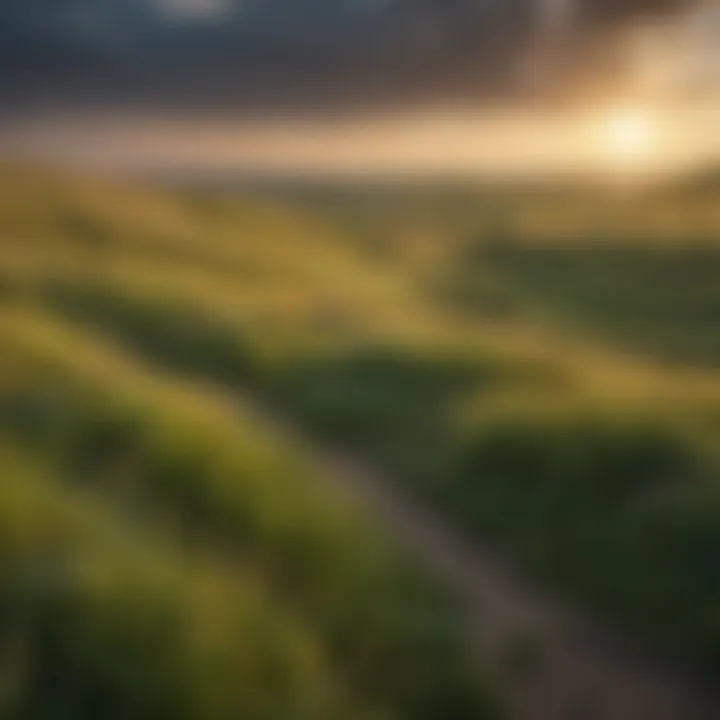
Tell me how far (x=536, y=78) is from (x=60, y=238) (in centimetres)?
150

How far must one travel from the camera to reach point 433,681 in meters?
2.01

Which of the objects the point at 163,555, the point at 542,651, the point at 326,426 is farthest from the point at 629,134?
the point at 163,555

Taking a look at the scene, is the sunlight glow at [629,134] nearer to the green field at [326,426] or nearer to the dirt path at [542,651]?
the green field at [326,426]

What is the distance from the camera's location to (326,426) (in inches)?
106

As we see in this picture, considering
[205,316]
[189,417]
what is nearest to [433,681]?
[189,417]

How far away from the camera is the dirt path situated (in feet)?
6.42

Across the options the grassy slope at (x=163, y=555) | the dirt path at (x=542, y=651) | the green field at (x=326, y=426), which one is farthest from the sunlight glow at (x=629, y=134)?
the dirt path at (x=542, y=651)

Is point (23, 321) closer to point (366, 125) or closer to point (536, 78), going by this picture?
point (366, 125)

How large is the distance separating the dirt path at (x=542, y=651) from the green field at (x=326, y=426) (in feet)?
0.19

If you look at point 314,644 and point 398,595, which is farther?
point 398,595

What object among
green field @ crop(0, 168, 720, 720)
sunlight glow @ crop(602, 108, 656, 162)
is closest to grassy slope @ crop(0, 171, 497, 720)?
green field @ crop(0, 168, 720, 720)

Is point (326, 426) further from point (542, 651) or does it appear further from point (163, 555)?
point (542, 651)

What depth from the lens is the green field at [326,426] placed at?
1.94 m

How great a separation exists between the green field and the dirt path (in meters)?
0.06
